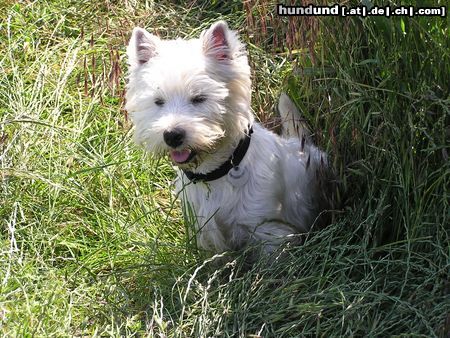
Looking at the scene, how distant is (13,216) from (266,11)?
1492mm

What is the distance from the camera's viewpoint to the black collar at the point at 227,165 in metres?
3.53

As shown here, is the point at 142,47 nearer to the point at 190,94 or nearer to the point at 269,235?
the point at 190,94

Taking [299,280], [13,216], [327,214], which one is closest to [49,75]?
[13,216]

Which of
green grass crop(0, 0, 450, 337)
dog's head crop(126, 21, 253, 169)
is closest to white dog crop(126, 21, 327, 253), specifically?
dog's head crop(126, 21, 253, 169)

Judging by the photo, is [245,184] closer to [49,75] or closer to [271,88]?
[271,88]

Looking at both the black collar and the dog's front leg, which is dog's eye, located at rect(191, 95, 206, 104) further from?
the dog's front leg

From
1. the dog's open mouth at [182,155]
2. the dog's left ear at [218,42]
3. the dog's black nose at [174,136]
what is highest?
the dog's left ear at [218,42]

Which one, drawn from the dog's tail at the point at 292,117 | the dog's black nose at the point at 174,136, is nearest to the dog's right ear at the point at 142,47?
the dog's black nose at the point at 174,136

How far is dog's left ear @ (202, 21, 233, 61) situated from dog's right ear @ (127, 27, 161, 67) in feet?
0.74

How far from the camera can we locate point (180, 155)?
336 centimetres

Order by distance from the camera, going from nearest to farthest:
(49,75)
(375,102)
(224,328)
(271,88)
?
(224,328) → (375,102) → (271,88) → (49,75)

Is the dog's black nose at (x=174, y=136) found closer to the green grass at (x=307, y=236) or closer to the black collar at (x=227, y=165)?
the black collar at (x=227, y=165)

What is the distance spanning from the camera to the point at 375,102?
335 cm

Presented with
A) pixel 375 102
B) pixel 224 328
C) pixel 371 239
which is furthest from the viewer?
pixel 371 239
